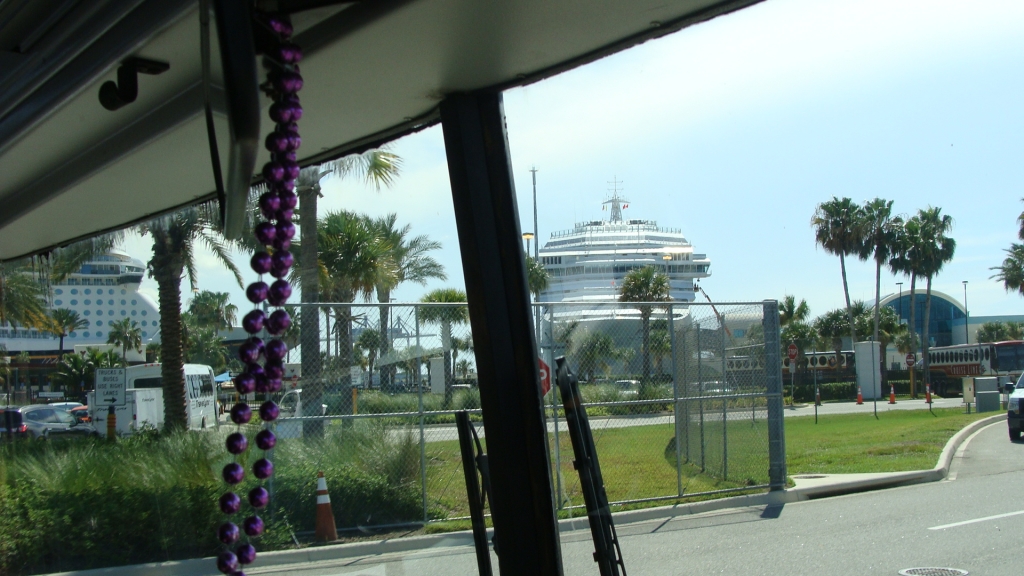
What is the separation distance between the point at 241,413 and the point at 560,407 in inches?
187

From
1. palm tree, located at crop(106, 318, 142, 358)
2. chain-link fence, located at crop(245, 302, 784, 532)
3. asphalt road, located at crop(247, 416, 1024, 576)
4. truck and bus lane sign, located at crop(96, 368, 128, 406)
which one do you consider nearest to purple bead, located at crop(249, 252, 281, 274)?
chain-link fence, located at crop(245, 302, 784, 532)

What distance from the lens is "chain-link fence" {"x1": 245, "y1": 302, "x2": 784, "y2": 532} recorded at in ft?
20.4

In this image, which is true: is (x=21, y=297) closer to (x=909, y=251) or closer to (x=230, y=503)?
(x=230, y=503)

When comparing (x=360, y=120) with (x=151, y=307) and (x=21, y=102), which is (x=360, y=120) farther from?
(x=151, y=307)

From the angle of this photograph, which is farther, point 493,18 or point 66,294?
point 66,294

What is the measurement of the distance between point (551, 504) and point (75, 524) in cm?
638

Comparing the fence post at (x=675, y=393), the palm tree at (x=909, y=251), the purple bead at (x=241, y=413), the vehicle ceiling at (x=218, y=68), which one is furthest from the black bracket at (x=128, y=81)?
the fence post at (x=675, y=393)

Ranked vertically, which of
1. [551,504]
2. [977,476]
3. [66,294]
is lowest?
[977,476]

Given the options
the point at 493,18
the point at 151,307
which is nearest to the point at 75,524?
the point at 151,307

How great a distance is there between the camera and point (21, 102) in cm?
187

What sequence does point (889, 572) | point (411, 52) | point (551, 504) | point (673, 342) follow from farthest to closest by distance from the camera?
point (673, 342) < point (889, 572) < point (551, 504) < point (411, 52)

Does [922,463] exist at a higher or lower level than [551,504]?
lower

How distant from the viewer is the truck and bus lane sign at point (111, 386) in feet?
53.7

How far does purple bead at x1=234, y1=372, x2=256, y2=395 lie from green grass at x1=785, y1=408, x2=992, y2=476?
474 inches
